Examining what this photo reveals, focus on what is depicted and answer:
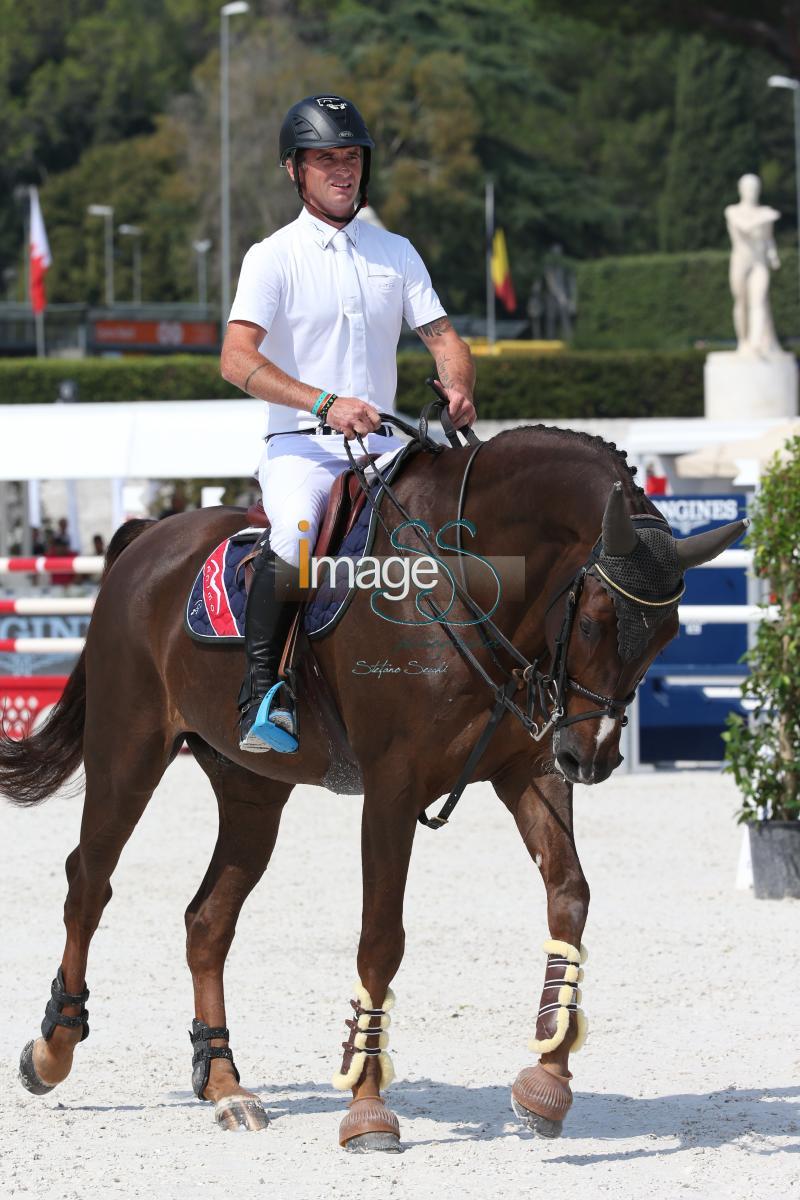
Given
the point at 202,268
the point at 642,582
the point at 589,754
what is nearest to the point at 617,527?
the point at 642,582

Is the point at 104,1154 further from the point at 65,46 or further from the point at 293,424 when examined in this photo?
the point at 65,46

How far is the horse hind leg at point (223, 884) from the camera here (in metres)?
5.45

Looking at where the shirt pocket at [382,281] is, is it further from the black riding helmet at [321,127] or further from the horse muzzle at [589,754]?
the horse muzzle at [589,754]

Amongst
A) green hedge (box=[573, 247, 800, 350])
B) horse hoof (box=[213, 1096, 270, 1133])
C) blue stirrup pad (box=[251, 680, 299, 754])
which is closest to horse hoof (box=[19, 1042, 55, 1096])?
horse hoof (box=[213, 1096, 270, 1133])

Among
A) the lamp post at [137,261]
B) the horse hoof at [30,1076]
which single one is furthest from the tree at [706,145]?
the horse hoof at [30,1076]

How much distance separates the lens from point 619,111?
96.4m

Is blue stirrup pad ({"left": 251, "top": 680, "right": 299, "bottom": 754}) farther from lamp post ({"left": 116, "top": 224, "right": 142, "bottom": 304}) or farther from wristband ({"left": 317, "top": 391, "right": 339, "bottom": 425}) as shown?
lamp post ({"left": 116, "top": 224, "right": 142, "bottom": 304})

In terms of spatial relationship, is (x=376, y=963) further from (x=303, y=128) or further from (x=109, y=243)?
(x=109, y=243)

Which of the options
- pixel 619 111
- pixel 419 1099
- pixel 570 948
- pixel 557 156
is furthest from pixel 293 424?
pixel 619 111

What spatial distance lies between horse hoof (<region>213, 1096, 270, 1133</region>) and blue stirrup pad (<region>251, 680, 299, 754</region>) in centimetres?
101

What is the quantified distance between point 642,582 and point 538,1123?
1.43 metres

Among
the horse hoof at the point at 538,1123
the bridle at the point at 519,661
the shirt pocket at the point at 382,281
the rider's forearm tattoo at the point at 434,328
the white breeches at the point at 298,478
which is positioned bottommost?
the horse hoof at the point at 538,1123

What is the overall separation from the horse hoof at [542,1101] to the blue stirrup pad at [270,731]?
3.49 ft

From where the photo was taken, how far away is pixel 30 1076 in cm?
547
